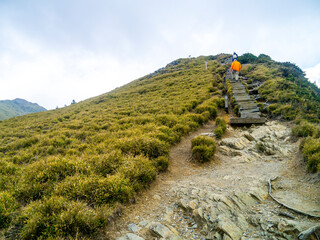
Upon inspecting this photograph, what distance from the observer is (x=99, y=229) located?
2.98m

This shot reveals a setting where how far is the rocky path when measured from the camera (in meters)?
2.99

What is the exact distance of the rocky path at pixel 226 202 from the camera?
2992 millimetres

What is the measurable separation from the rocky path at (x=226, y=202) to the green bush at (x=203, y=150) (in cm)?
34

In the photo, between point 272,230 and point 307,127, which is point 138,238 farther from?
point 307,127

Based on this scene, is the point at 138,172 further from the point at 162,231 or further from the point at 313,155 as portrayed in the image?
the point at 313,155

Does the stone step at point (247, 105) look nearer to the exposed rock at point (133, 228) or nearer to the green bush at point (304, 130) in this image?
the green bush at point (304, 130)

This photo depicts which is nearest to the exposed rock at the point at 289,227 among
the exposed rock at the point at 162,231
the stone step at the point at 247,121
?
the exposed rock at the point at 162,231

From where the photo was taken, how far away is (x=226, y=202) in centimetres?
372

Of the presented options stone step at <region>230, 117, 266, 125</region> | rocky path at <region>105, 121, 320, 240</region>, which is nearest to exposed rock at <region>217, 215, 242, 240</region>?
rocky path at <region>105, 121, 320, 240</region>

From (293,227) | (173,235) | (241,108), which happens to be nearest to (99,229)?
(173,235)

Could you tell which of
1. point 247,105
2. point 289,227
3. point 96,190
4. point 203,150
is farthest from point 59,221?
point 247,105

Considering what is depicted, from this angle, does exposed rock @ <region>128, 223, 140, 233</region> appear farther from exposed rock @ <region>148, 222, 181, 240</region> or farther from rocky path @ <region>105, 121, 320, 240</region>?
exposed rock @ <region>148, 222, 181, 240</region>

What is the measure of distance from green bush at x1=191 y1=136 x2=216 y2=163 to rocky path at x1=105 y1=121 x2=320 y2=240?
0.34 metres

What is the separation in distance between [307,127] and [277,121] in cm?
279
